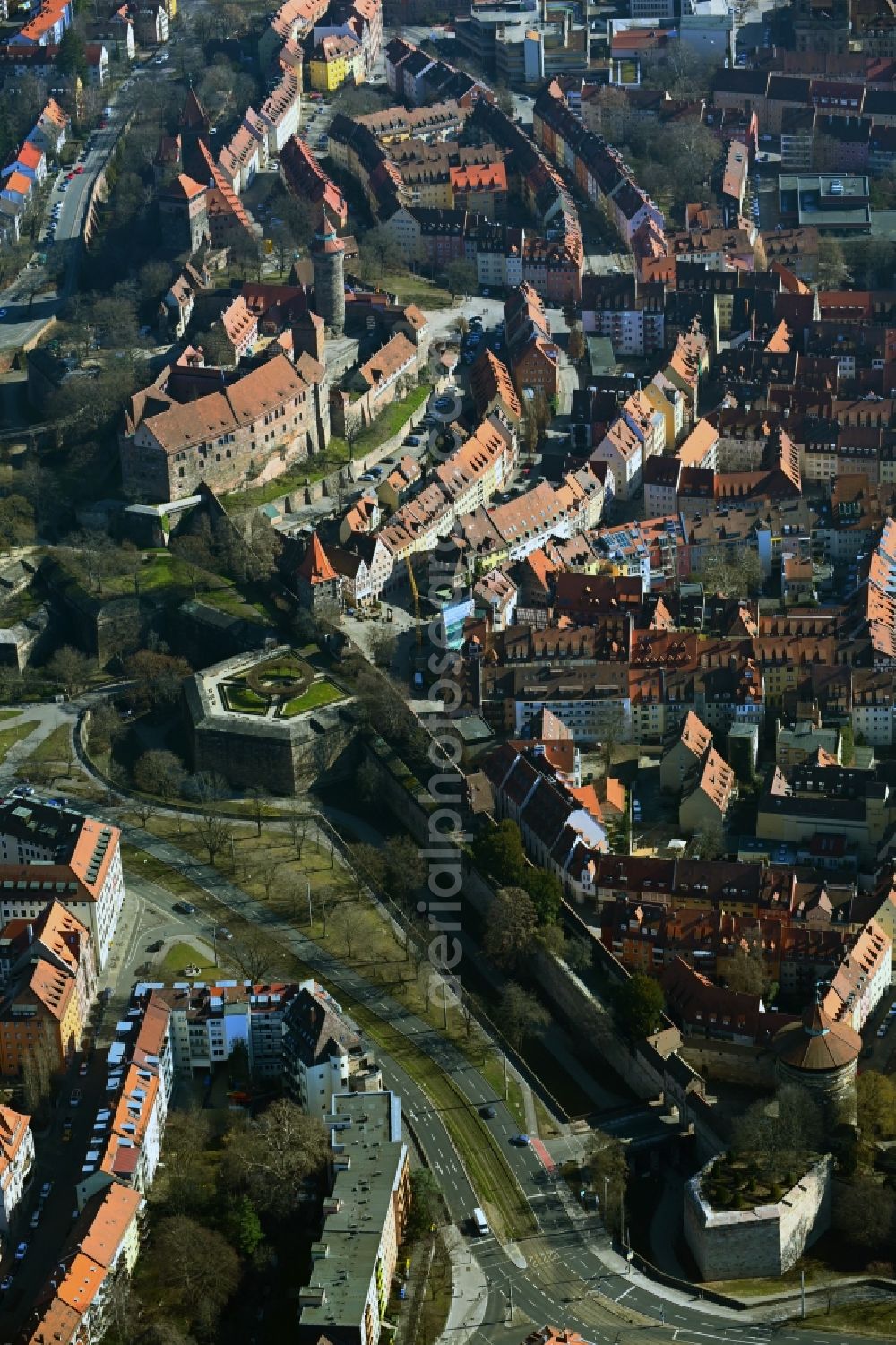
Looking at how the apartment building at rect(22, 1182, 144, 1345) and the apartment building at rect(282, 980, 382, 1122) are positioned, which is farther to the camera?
the apartment building at rect(282, 980, 382, 1122)

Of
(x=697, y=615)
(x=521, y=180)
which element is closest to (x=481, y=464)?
(x=697, y=615)

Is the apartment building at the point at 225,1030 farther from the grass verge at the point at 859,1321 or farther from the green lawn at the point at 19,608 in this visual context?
the green lawn at the point at 19,608

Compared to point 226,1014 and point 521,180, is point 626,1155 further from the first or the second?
point 521,180

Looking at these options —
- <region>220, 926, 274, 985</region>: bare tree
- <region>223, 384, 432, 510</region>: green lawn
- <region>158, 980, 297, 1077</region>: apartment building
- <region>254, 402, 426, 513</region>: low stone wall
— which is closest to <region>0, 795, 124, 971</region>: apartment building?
<region>220, 926, 274, 985</region>: bare tree

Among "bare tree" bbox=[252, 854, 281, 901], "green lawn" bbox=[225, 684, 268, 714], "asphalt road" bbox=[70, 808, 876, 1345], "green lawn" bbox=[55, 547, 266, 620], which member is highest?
"green lawn" bbox=[55, 547, 266, 620]

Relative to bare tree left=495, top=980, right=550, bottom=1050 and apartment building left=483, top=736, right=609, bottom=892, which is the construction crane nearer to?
apartment building left=483, top=736, right=609, bottom=892
